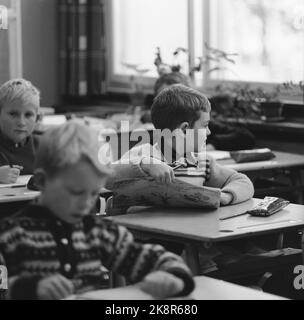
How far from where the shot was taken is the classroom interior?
Answer: 9.84 ft

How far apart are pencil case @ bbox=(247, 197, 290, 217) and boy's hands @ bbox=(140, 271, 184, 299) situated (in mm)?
1115

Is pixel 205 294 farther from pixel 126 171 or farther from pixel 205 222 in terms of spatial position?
pixel 126 171

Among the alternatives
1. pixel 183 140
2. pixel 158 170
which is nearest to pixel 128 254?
pixel 158 170

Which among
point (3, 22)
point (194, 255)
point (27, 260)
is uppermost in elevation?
point (3, 22)

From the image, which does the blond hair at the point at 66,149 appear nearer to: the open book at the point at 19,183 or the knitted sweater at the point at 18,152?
the open book at the point at 19,183

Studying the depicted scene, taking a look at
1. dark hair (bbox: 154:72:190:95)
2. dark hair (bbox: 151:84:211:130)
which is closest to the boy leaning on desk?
dark hair (bbox: 151:84:211:130)

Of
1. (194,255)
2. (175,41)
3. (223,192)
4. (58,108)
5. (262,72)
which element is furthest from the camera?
(58,108)

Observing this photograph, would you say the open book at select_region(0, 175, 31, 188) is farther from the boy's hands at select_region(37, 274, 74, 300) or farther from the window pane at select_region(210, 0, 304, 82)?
the window pane at select_region(210, 0, 304, 82)

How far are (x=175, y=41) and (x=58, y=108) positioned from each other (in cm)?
110

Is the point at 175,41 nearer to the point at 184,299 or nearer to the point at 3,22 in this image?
the point at 3,22

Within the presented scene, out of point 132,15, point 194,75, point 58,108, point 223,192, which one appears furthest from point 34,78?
point 223,192

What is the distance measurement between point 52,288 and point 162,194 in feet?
4.26

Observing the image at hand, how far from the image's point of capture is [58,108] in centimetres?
674

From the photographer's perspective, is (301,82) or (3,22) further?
(3,22)
